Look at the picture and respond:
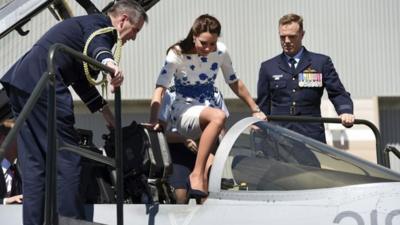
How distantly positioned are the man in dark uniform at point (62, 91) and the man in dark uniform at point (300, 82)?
1603 millimetres

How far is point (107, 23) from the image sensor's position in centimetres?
387

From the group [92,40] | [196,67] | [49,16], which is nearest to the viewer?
[92,40]

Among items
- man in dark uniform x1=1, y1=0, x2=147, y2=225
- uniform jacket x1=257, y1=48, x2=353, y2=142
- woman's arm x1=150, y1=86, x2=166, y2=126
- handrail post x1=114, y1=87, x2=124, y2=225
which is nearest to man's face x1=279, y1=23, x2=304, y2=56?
uniform jacket x1=257, y1=48, x2=353, y2=142

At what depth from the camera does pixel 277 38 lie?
15.5 metres

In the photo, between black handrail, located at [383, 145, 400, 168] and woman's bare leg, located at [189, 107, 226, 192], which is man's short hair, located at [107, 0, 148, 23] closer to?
woman's bare leg, located at [189, 107, 226, 192]

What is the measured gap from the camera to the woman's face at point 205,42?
14.4 ft

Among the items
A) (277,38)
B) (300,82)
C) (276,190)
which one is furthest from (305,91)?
(277,38)

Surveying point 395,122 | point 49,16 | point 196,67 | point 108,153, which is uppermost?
point 49,16

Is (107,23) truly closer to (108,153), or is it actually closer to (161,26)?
(108,153)

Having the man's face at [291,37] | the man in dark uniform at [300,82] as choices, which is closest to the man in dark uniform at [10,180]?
the man in dark uniform at [300,82]

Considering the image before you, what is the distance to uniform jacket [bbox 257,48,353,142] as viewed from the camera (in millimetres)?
5258

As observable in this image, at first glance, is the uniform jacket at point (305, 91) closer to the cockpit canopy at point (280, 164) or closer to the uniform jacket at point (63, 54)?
the cockpit canopy at point (280, 164)

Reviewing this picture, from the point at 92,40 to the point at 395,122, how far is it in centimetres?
1343

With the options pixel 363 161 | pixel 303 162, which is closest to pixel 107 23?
pixel 303 162
